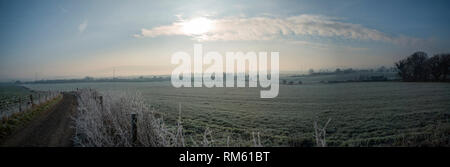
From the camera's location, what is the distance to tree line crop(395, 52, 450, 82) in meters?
40.4

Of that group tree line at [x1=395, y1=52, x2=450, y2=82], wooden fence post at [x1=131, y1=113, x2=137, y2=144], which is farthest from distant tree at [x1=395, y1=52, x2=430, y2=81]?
wooden fence post at [x1=131, y1=113, x2=137, y2=144]

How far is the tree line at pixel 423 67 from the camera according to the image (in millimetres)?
40375

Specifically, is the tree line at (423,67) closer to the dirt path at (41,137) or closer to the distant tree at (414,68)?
the distant tree at (414,68)

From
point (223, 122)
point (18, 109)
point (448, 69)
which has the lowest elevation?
point (223, 122)

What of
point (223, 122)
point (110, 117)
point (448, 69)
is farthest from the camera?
point (448, 69)

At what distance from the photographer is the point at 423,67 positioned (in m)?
45.9

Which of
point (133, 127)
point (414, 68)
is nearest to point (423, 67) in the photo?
point (414, 68)

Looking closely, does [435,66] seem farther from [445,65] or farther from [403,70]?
[403,70]
